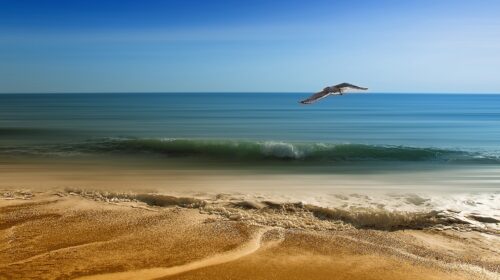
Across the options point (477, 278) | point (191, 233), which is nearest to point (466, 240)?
point (477, 278)

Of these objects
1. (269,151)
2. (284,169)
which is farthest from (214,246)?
(269,151)

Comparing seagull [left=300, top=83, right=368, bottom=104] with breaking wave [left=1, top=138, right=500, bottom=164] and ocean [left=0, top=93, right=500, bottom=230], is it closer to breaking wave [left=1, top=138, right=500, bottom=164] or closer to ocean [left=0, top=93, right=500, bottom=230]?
ocean [left=0, top=93, right=500, bottom=230]

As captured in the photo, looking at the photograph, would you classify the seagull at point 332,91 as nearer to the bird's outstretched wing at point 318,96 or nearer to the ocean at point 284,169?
the bird's outstretched wing at point 318,96

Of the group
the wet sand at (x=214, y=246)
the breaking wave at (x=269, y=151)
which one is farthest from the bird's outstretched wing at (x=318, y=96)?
the breaking wave at (x=269, y=151)

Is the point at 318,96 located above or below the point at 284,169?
above

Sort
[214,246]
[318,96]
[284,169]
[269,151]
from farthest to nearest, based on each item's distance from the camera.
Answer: [269,151] < [284,169] < [318,96] < [214,246]

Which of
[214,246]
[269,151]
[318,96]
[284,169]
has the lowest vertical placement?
[284,169]

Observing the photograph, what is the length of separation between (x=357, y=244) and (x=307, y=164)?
42.1 feet

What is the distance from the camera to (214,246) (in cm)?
710

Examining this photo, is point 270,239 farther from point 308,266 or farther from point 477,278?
point 477,278

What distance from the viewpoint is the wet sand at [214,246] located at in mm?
6117

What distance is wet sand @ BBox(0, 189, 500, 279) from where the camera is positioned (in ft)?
20.1

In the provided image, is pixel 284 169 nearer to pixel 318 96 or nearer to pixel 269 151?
pixel 269 151

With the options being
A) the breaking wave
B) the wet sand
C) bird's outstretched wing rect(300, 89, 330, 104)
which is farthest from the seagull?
the breaking wave
